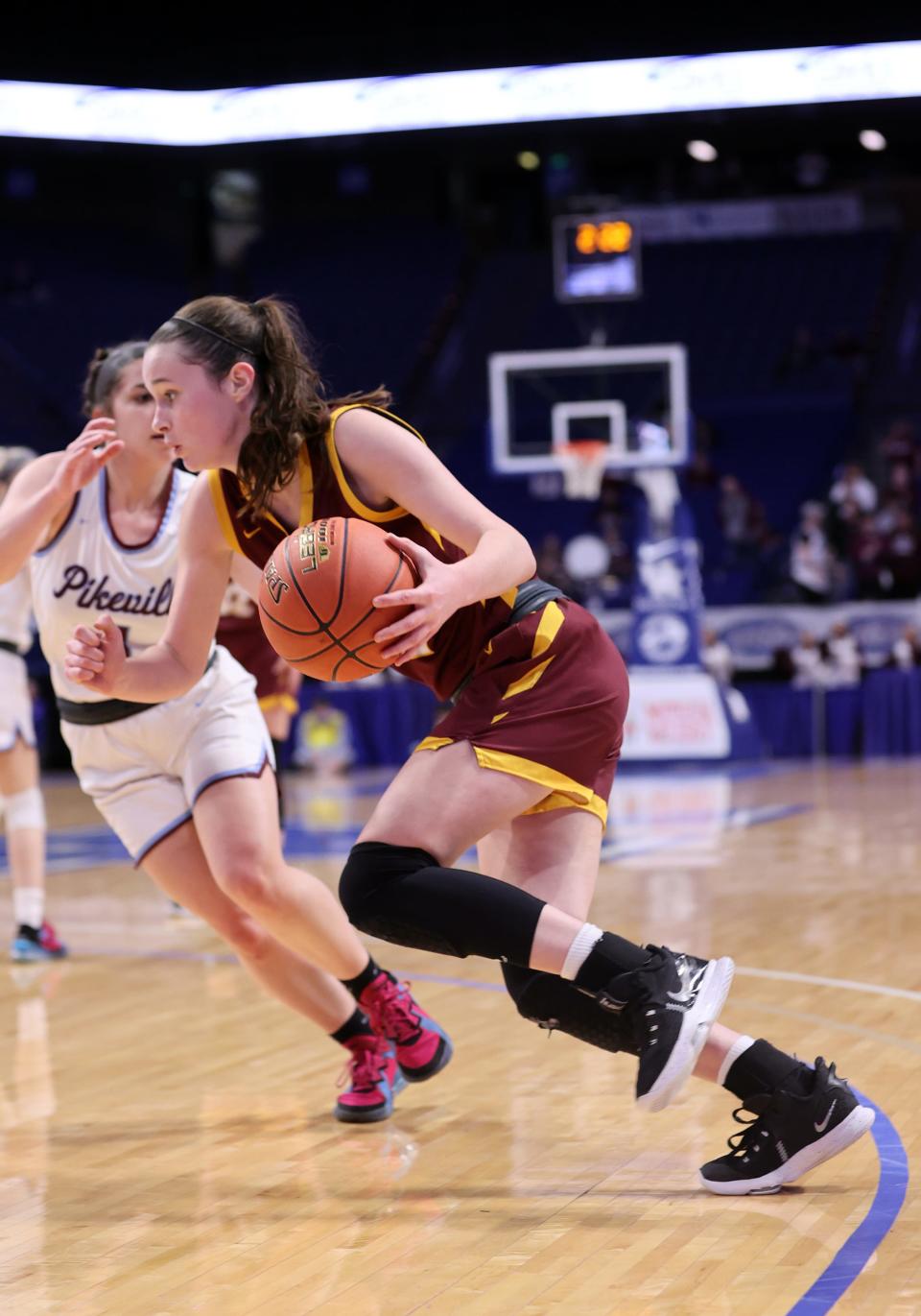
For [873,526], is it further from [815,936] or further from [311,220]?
[815,936]

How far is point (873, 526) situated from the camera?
18.8 metres

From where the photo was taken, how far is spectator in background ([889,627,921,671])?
1667 cm

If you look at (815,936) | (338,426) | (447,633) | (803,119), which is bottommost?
(815,936)

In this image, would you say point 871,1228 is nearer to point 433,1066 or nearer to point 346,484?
point 433,1066

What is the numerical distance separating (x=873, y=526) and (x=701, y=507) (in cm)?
324

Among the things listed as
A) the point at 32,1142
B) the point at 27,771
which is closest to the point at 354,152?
the point at 27,771

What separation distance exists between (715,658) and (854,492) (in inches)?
143

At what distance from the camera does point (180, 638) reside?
3443mm

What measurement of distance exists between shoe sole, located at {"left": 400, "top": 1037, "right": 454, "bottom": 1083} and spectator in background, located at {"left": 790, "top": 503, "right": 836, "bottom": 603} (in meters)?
15.1

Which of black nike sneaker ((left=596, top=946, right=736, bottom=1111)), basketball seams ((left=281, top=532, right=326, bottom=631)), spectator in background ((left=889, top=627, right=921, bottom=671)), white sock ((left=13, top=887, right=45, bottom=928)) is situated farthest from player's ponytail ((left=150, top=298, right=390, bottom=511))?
spectator in background ((left=889, top=627, right=921, bottom=671))

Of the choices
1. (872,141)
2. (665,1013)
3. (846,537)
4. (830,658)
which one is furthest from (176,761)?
(872,141)

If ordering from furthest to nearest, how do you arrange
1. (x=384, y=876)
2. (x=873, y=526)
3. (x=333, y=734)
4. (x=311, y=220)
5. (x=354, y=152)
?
(x=311, y=220)
(x=354, y=152)
(x=873, y=526)
(x=333, y=734)
(x=384, y=876)

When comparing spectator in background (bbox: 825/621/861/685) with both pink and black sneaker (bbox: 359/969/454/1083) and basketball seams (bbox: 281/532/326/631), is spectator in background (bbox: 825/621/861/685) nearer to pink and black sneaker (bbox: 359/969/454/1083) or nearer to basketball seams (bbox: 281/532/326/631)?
pink and black sneaker (bbox: 359/969/454/1083)

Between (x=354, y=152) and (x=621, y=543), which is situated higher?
(x=354, y=152)
